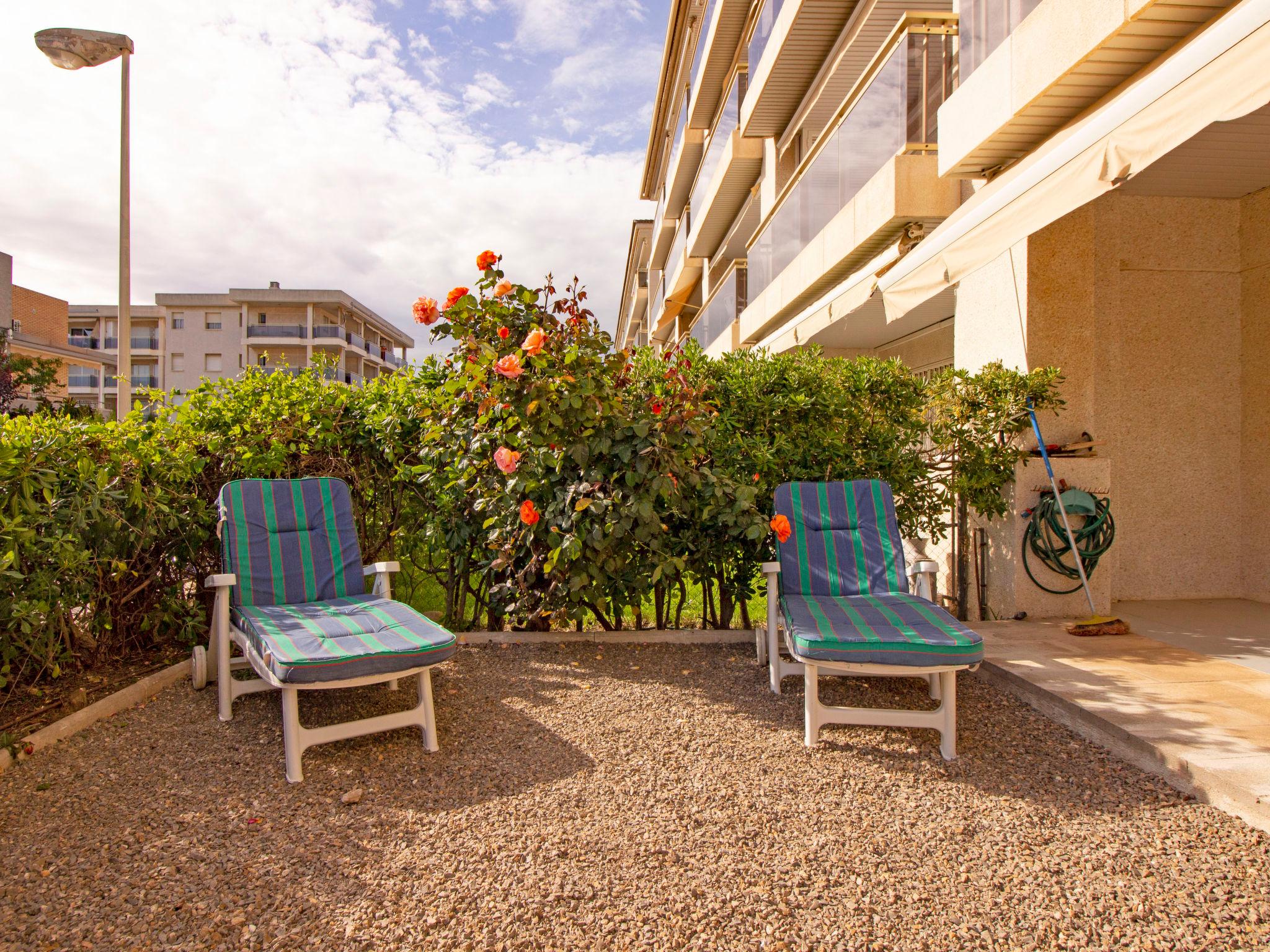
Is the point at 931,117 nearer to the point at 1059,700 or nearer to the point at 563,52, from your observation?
the point at 563,52

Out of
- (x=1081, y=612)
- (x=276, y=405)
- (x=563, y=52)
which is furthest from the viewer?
(x=563, y=52)

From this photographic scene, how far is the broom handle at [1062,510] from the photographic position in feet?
15.9

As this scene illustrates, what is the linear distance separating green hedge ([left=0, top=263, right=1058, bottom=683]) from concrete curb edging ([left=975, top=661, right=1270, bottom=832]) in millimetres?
1545

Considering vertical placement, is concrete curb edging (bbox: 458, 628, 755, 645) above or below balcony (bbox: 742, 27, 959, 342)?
below

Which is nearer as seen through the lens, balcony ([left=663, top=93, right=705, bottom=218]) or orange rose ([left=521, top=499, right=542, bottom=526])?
orange rose ([left=521, top=499, right=542, bottom=526])

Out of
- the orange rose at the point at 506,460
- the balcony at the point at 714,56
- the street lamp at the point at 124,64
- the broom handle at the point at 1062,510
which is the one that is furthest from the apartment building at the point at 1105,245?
the balcony at the point at 714,56

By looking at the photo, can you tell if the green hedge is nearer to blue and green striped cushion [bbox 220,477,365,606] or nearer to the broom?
the broom

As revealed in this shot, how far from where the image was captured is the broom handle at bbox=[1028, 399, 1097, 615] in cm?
486

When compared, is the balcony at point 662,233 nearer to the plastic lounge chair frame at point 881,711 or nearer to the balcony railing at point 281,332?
the plastic lounge chair frame at point 881,711

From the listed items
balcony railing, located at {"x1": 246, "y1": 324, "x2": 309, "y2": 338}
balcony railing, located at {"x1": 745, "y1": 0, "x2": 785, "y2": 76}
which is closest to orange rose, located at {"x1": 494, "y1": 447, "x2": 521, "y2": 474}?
balcony railing, located at {"x1": 745, "y1": 0, "x2": 785, "y2": 76}

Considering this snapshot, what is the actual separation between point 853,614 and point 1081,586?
98.8 inches

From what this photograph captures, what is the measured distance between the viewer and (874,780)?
2.96m

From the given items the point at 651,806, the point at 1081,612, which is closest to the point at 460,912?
the point at 651,806

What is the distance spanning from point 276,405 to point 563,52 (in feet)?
16.1
